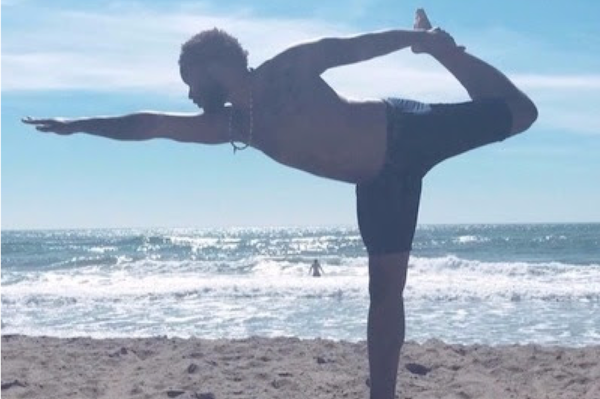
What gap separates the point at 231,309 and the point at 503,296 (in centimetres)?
437

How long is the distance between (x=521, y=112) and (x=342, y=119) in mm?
712

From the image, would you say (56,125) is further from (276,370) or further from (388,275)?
(276,370)

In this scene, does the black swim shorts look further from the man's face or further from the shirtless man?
the man's face

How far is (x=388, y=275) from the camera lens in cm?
399

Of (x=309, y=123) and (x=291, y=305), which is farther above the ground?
(x=309, y=123)

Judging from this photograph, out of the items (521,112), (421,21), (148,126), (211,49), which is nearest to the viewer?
(211,49)

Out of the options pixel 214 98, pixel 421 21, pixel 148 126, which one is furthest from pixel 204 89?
pixel 421 21

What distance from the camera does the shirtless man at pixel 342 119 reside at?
3613mm

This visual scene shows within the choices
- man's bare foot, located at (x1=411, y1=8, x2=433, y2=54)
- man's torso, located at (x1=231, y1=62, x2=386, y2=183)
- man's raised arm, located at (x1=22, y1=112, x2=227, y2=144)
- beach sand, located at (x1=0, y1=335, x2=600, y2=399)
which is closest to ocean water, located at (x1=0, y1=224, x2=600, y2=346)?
beach sand, located at (x1=0, y1=335, x2=600, y2=399)

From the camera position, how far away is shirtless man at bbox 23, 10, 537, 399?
11.9ft

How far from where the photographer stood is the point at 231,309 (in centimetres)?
1327

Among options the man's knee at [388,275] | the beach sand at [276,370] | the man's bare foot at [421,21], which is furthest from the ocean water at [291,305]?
the man's bare foot at [421,21]

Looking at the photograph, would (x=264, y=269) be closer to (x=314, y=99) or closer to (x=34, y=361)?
(x=34, y=361)

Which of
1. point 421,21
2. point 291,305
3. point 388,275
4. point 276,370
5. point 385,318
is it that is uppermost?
point 421,21
